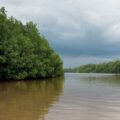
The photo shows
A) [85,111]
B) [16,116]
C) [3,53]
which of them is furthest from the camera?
[3,53]

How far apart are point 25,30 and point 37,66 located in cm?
1170

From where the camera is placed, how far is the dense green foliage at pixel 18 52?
55625mm

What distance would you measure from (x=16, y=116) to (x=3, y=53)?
41410mm

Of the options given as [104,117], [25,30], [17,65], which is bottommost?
[104,117]

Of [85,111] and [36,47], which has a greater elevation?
[36,47]

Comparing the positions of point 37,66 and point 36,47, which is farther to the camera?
point 36,47

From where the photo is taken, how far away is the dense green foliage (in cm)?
5562

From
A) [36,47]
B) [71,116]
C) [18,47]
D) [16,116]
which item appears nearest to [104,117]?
[71,116]

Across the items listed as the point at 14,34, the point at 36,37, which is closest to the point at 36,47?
the point at 36,37

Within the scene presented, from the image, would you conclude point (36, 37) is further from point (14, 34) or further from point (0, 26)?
point (0, 26)

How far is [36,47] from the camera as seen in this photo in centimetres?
7712

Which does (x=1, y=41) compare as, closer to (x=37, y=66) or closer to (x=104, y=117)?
(x=37, y=66)

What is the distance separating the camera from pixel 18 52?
59.9 metres

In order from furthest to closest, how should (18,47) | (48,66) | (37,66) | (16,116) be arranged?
(48,66) → (37,66) → (18,47) → (16,116)
